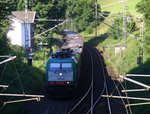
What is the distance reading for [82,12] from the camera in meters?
52.3

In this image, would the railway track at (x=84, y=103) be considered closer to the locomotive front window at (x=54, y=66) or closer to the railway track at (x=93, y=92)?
the railway track at (x=93, y=92)

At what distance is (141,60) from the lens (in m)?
27.0

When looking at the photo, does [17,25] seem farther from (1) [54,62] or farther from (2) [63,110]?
(2) [63,110]

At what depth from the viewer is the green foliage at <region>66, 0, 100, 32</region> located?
47.7m

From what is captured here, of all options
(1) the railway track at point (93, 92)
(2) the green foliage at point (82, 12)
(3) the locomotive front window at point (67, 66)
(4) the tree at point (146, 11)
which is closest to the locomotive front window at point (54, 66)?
(3) the locomotive front window at point (67, 66)

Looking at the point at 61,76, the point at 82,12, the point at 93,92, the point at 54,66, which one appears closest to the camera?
the point at 61,76

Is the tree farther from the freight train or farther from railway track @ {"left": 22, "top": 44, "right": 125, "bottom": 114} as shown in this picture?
the freight train

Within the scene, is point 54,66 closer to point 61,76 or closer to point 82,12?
point 61,76

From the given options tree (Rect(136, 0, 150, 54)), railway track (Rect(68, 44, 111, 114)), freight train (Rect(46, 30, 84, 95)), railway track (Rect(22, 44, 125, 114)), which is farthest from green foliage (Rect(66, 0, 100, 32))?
freight train (Rect(46, 30, 84, 95))

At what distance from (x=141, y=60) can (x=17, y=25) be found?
1588cm

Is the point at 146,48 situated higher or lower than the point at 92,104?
higher

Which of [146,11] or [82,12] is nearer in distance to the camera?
[146,11]

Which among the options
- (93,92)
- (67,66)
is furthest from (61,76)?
(93,92)

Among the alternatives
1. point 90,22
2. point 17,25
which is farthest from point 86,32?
point 17,25
